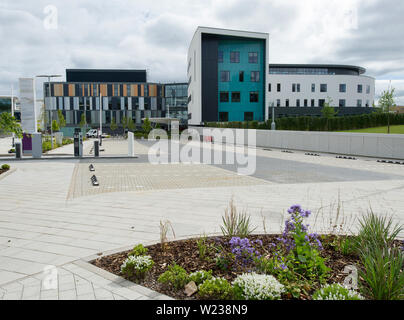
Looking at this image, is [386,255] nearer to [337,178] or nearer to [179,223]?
[179,223]

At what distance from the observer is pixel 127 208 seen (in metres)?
8.48

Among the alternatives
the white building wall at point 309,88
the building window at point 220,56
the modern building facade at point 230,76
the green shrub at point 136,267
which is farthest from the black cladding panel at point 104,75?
the green shrub at point 136,267

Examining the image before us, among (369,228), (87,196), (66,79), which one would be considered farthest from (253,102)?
(66,79)

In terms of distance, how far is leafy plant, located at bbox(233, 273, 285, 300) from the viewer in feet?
12.1

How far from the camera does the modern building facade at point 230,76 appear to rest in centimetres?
5697

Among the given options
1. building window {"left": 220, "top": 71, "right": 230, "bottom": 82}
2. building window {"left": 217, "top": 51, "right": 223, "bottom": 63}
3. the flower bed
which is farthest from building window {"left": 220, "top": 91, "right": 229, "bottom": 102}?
the flower bed

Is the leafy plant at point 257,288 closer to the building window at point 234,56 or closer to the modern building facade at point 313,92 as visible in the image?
the building window at point 234,56

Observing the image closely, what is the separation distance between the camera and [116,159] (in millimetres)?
22312

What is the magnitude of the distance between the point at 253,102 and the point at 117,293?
187 feet

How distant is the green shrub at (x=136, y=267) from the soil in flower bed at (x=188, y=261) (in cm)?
9

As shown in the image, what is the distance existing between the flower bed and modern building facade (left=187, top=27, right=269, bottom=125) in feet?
170

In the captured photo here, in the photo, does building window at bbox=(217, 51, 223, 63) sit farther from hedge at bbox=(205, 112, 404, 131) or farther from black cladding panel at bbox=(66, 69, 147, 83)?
black cladding panel at bbox=(66, 69, 147, 83)

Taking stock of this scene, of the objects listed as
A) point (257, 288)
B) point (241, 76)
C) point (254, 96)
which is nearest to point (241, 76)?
point (241, 76)
